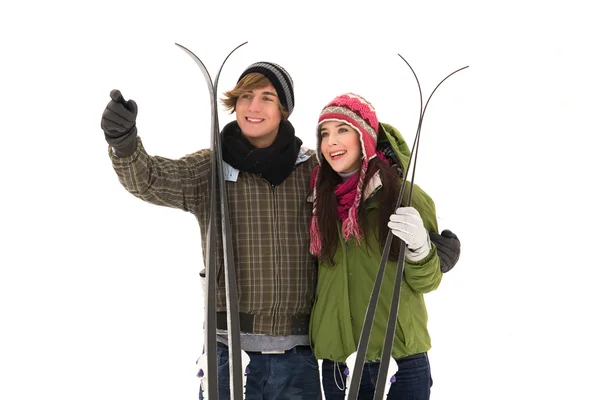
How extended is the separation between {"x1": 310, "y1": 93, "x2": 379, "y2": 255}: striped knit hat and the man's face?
153 millimetres

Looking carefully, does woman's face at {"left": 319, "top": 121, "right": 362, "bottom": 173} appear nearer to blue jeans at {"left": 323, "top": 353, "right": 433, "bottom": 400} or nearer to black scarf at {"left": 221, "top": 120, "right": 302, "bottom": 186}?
black scarf at {"left": 221, "top": 120, "right": 302, "bottom": 186}

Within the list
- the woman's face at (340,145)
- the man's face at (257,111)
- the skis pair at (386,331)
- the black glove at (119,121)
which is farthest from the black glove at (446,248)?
the black glove at (119,121)

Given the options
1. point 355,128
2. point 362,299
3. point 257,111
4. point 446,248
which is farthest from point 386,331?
point 257,111

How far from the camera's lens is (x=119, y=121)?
1.98 metres

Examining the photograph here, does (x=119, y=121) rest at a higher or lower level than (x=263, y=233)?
higher

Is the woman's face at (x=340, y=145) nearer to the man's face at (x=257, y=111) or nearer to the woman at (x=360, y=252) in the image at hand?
the woman at (x=360, y=252)

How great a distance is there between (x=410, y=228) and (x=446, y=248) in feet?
0.76

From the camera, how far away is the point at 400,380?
90.1 inches

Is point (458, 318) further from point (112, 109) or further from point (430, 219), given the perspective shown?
point (112, 109)

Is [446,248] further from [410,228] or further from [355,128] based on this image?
[355,128]

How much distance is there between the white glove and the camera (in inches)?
82.7

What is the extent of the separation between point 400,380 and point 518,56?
214 centimetres

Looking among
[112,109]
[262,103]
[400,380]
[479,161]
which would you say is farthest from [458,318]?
[112,109]

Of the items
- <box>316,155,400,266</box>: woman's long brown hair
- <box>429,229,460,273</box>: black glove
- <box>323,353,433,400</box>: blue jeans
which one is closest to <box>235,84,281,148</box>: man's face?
<box>316,155,400,266</box>: woman's long brown hair
